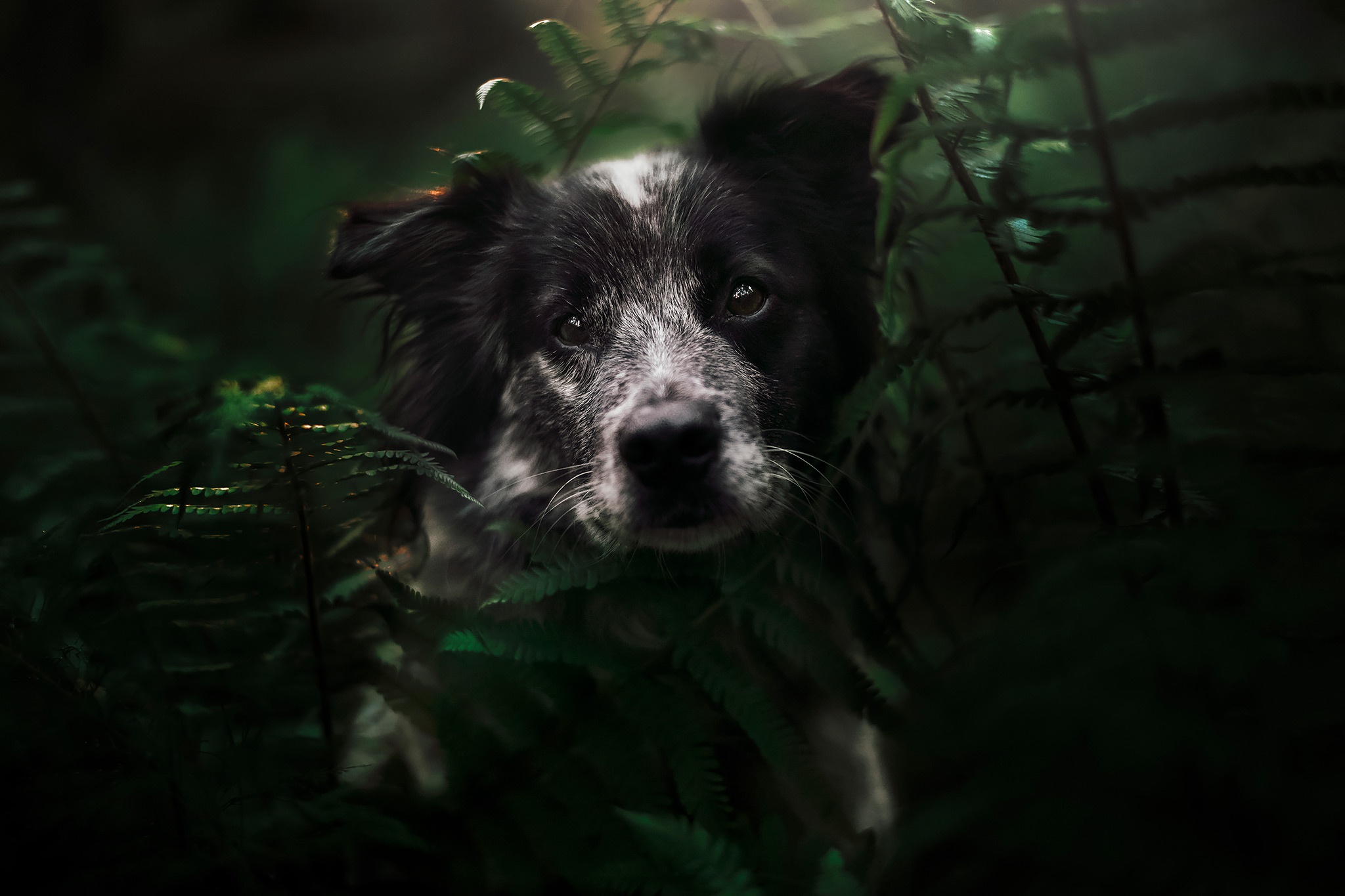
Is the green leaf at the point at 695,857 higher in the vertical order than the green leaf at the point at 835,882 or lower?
higher

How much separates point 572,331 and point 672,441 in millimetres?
650

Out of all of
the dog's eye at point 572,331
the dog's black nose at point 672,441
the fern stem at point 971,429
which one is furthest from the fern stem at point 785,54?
the dog's black nose at point 672,441

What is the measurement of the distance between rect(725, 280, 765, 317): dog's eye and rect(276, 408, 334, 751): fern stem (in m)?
1.26

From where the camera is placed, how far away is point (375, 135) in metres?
5.23

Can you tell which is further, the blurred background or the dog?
the blurred background

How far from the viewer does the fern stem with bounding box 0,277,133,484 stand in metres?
1.98

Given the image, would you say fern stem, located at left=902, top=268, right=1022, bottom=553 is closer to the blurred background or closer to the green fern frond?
the green fern frond

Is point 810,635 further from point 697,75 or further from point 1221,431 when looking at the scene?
point 697,75

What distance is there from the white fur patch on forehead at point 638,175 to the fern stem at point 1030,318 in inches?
40.3

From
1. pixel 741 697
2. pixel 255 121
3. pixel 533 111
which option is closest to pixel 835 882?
pixel 741 697

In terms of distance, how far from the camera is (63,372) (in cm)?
217

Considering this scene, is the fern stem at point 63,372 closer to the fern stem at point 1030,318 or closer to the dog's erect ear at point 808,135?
the dog's erect ear at point 808,135

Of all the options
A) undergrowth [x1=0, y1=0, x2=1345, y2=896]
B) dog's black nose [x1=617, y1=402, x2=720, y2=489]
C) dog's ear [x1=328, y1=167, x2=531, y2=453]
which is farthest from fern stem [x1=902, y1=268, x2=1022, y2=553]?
dog's ear [x1=328, y1=167, x2=531, y2=453]

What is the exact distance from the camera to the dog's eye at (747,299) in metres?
2.18
